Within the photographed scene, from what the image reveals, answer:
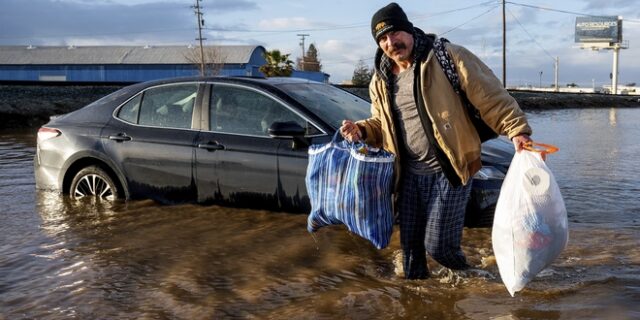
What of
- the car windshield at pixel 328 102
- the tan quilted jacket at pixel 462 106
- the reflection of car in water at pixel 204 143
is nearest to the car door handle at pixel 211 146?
the reflection of car in water at pixel 204 143

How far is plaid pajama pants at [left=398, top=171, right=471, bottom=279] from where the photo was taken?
3.49m

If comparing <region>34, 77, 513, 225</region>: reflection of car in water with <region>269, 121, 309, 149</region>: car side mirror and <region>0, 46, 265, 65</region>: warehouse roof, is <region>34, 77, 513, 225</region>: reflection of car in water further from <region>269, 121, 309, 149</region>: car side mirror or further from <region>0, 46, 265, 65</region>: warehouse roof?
<region>0, 46, 265, 65</region>: warehouse roof

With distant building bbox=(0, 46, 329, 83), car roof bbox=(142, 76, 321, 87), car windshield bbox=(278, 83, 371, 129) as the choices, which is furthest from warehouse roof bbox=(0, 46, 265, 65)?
car windshield bbox=(278, 83, 371, 129)

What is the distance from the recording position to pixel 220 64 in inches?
2367

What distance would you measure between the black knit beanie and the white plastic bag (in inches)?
36.2

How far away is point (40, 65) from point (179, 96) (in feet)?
226

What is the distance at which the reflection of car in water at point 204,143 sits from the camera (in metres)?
5.30

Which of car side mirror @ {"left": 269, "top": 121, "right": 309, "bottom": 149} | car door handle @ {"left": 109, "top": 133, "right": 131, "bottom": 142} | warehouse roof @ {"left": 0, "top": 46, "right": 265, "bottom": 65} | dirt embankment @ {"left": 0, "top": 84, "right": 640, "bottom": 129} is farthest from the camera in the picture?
warehouse roof @ {"left": 0, "top": 46, "right": 265, "bottom": 65}

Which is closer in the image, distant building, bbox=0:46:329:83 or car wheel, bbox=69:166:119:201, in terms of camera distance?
car wheel, bbox=69:166:119:201

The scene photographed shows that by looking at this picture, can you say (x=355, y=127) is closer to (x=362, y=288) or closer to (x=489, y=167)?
(x=362, y=288)

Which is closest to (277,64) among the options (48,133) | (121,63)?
(121,63)

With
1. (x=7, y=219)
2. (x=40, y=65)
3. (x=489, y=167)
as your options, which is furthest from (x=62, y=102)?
(x=40, y=65)

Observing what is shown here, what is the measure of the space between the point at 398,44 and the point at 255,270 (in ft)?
6.50

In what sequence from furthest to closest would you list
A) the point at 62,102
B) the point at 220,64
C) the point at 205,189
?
the point at 220,64 → the point at 62,102 → the point at 205,189
